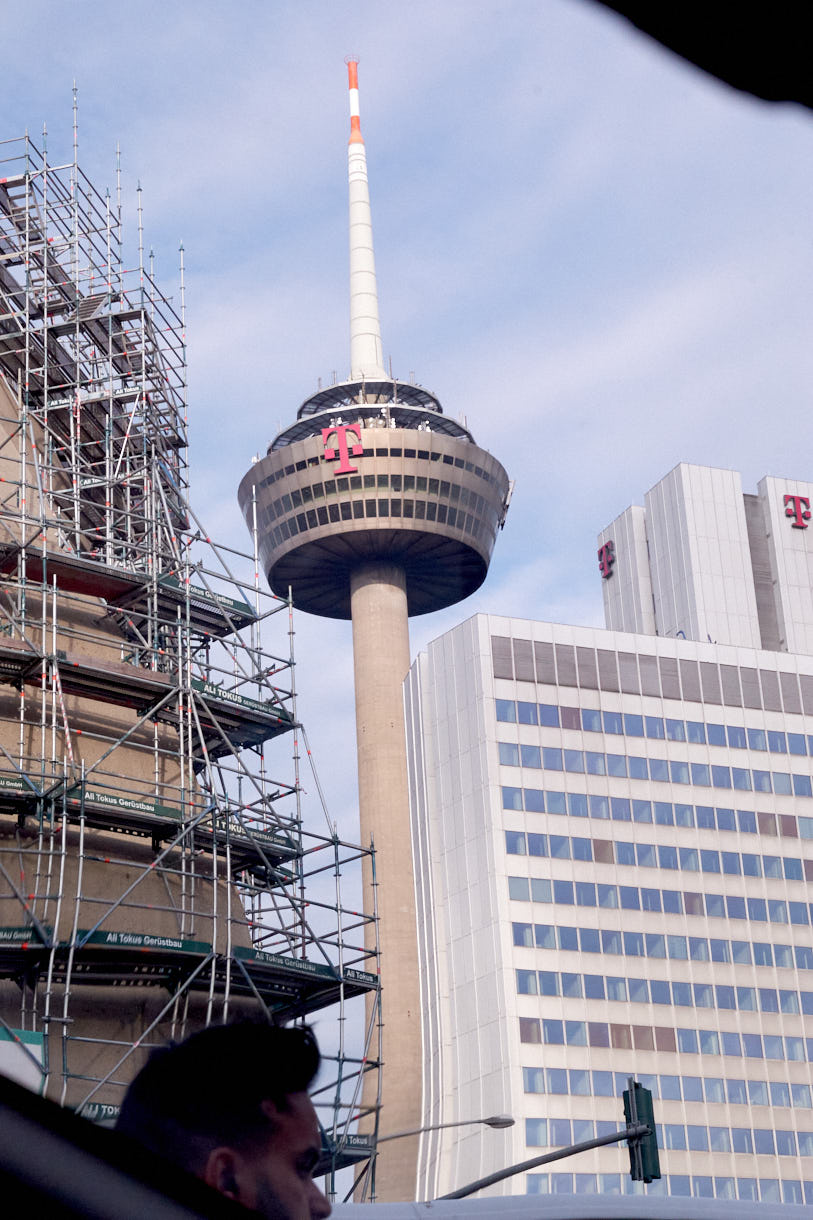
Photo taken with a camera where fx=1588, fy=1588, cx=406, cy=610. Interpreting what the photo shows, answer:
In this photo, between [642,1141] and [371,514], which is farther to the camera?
[371,514]

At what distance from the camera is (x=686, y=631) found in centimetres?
8950

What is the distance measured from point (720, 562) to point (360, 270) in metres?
35.4

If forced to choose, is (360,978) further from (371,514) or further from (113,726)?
(371,514)

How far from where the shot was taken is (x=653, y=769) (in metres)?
77.0

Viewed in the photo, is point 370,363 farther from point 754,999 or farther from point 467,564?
point 754,999

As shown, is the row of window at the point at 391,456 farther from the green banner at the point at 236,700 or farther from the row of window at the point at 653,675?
the green banner at the point at 236,700

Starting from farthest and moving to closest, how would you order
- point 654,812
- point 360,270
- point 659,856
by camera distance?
point 360,270
point 654,812
point 659,856

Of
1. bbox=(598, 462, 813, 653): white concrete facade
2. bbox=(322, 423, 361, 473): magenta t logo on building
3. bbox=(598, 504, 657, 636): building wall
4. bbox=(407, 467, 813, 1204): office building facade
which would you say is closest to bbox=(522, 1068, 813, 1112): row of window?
bbox=(407, 467, 813, 1204): office building facade

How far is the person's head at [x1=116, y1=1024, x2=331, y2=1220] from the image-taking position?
1.75 m

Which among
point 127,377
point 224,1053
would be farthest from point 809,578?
point 224,1053

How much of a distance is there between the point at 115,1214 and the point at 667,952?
244 ft

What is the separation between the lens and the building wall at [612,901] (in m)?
69.4

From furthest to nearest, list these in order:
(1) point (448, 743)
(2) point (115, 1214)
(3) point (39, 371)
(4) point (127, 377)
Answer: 1. (1) point (448, 743)
2. (4) point (127, 377)
3. (3) point (39, 371)
4. (2) point (115, 1214)

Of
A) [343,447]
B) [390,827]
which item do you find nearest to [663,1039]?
[390,827]
